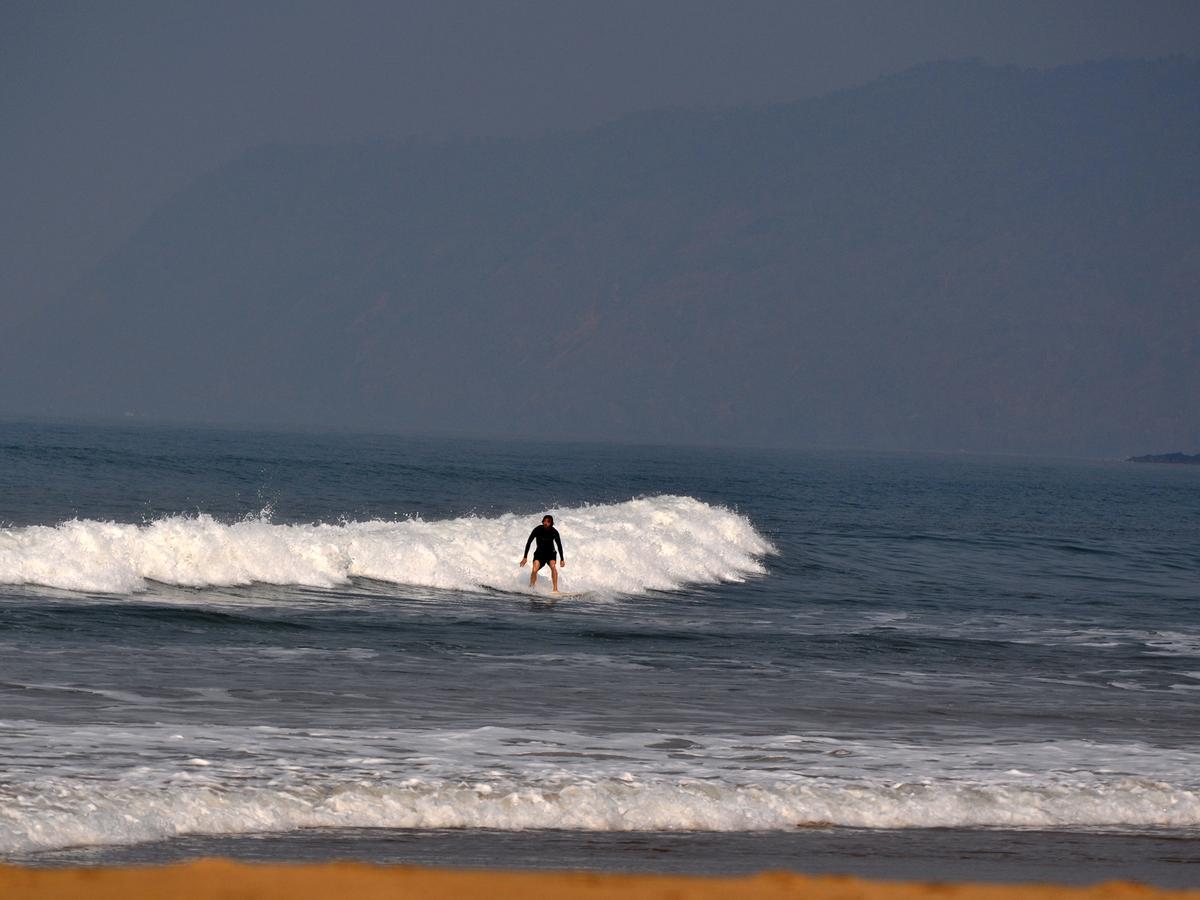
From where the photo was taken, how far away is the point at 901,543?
43.4 m

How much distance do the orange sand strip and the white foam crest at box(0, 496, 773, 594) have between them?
14.3 meters

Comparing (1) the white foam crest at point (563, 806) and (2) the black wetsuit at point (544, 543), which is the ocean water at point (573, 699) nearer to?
(1) the white foam crest at point (563, 806)

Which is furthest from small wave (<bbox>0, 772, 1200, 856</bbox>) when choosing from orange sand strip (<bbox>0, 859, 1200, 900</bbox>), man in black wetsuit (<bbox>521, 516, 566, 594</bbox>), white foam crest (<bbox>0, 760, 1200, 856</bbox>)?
man in black wetsuit (<bbox>521, 516, 566, 594</bbox>)

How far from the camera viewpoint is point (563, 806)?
9.34 m

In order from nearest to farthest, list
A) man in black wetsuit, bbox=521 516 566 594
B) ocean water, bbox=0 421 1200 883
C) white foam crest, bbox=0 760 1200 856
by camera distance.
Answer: white foam crest, bbox=0 760 1200 856 < ocean water, bbox=0 421 1200 883 < man in black wetsuit, bbox=521 516 566 594

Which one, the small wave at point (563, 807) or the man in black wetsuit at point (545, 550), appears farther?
the man in black wetsuit at point (545, 550)

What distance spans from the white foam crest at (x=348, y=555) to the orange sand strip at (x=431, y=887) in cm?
1429

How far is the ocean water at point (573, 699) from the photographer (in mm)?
8961

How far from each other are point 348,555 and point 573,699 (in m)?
12.0

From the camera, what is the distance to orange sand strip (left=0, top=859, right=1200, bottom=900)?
645cm

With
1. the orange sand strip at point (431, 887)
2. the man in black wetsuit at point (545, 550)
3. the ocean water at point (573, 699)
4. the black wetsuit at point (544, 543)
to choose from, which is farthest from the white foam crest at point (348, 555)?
the orange sand strip at point (431, 887)

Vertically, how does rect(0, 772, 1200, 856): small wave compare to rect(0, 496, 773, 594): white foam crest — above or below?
below

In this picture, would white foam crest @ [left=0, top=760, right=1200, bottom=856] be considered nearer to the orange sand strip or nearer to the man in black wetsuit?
the orange sand strip

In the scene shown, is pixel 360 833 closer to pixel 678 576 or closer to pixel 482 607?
pixel 482 607
